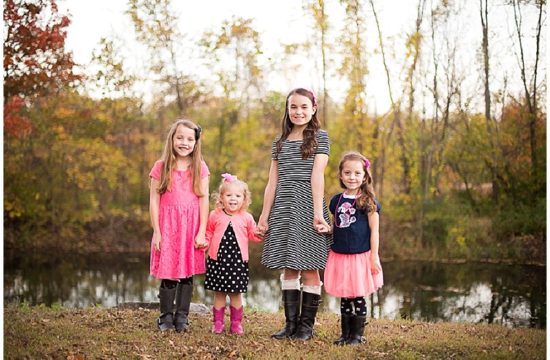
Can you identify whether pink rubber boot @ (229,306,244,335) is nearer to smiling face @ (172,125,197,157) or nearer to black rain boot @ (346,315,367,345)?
black rain boot @ (346,315,367,345)

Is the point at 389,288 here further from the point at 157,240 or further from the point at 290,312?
the point at 157,240

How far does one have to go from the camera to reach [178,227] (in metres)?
A: 3.94

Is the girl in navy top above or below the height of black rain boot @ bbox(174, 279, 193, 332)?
above

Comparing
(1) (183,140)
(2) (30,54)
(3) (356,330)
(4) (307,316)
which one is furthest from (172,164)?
(2) (30,54)

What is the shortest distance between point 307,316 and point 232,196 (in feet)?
2.48

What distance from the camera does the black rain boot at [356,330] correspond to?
3.78 m

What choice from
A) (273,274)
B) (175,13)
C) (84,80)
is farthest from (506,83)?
(84,80)

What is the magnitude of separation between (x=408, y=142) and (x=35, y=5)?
5.68 metres

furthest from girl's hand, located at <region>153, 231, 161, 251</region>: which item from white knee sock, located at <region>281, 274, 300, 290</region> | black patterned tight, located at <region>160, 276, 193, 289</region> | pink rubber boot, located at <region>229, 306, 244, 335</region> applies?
white knee sock, located at <region>281, 274, 300, 290</region>

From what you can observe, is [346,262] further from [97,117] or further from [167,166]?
[97,117]

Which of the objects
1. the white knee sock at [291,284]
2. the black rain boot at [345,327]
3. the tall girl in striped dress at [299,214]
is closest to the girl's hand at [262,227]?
the tall girl in striped dress at [299,214]

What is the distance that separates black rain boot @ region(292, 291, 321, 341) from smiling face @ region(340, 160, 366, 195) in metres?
0.61

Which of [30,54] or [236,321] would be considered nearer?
[236,321]

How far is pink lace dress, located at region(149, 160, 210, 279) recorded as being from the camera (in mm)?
3920
